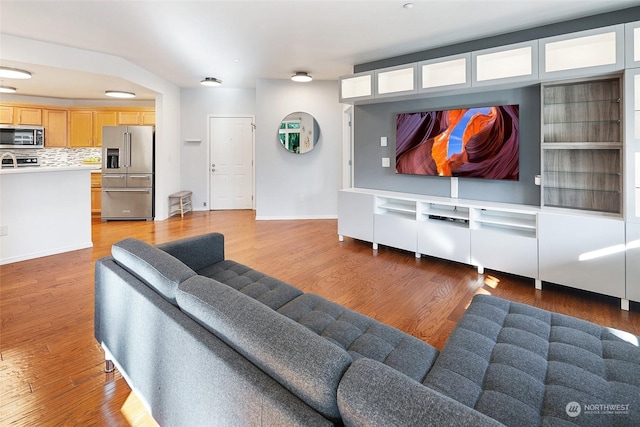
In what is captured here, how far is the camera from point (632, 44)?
2.63 metres

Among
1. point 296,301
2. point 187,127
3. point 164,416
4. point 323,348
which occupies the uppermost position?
point 187,127

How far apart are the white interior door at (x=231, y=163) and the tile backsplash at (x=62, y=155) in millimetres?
2652

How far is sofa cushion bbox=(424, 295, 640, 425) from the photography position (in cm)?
103

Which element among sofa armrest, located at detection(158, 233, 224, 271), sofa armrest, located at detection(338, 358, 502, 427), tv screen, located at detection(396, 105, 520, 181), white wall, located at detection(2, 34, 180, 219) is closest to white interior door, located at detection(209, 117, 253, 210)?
white wall, located at detection(2, 34, 180, 219)

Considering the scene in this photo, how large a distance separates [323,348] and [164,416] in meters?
0.81

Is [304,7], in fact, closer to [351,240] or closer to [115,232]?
[351,240]

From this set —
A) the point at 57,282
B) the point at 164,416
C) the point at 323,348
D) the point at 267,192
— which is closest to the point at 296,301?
the point at 164,416

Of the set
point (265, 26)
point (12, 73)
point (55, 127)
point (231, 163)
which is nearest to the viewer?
point (265, 26)

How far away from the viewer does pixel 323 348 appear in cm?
86

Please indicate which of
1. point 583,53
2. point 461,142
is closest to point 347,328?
point 461,142

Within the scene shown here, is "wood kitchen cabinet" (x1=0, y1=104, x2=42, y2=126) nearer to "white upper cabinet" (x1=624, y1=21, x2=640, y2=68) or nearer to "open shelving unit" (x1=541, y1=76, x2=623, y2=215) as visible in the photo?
"open shelving unit" (x1=541, y1=76, x2=623, y2=215)

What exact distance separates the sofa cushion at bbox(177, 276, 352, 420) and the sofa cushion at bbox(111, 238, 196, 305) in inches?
5.3

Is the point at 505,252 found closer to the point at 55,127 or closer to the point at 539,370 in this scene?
the point at 539,370

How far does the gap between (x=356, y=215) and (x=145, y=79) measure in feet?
13.8
